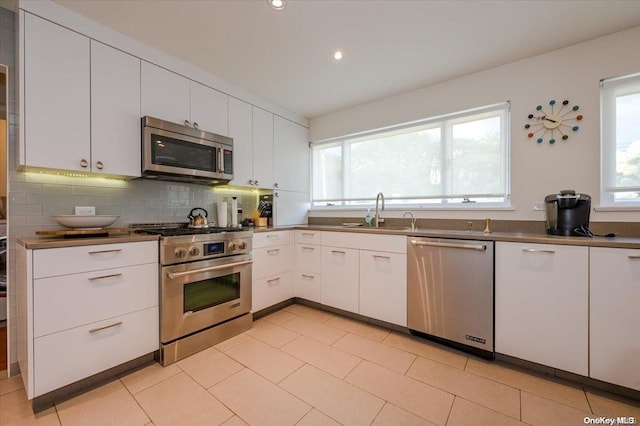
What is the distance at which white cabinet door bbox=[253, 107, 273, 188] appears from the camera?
121 inches

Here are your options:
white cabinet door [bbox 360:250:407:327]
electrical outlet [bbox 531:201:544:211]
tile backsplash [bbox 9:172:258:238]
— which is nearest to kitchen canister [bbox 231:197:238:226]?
tile backsplash [bbox 9:172:258:238]

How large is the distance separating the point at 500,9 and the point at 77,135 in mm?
2926

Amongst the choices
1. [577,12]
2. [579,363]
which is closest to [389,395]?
[579,363]

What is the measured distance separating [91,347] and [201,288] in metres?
0.72

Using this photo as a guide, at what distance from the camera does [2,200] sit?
2.88 metres

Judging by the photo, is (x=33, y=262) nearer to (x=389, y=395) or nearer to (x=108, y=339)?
(x=108, y=339)

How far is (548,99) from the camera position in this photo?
224 centimetres

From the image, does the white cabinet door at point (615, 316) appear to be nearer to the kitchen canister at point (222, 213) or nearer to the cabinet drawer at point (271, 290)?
the cabinet drawer at point (271, 290)

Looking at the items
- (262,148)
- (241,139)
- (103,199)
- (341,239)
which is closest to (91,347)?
(103,199)

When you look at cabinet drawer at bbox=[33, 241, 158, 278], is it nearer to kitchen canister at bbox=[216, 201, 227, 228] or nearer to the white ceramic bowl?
the white ceramic bowl

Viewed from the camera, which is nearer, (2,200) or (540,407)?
(540,407)

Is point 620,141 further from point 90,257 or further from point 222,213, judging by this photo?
point 90,257

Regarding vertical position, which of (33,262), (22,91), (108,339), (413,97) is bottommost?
(108,339)

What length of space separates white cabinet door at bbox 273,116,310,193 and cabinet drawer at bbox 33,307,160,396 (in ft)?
6.50
